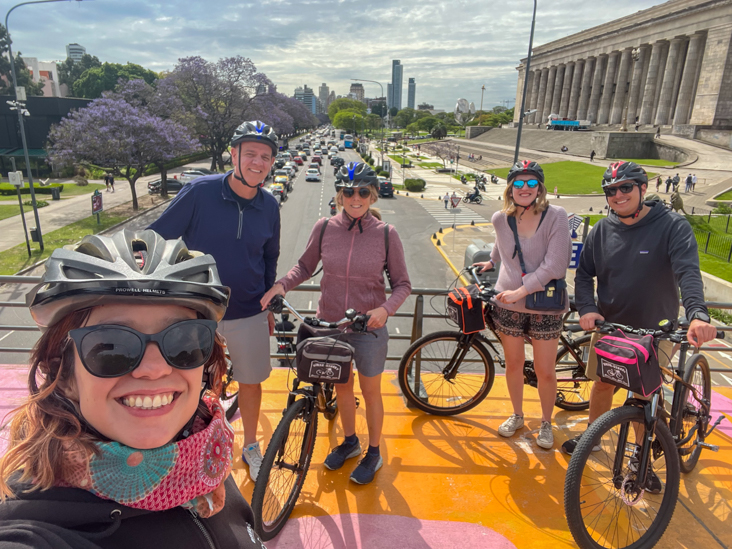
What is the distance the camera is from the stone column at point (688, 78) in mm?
55875

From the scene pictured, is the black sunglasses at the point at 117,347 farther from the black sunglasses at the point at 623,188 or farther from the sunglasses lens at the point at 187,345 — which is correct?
the black sunglasses at the point at 623,188

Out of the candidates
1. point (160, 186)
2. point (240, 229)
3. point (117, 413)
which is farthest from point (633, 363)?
point (160, 186)

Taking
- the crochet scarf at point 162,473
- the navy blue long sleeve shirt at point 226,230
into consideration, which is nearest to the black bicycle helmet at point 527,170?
the navy blue long sleeve shirt at point 226,230

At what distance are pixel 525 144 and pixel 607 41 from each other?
19.5 m

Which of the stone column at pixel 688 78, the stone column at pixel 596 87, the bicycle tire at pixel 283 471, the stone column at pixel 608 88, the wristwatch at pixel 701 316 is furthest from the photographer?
the stone column at pixel 596 87

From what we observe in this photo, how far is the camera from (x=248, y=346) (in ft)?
11.2

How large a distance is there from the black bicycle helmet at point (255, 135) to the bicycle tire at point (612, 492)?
2.90 m

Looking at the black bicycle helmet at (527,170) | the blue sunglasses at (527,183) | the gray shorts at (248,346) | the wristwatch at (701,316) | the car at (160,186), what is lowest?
the car at (160,186)

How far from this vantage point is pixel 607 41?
71562 mm

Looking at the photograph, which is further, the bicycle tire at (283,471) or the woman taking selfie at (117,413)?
the bicycle tire at (283,471)

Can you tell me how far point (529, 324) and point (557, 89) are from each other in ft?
324

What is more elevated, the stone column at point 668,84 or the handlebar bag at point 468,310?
the stone column at point 668,84

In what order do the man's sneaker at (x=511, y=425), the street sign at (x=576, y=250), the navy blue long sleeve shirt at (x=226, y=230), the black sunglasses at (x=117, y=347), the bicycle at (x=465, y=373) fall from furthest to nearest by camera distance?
the street sign at (x=576, y=250) < the bicycle at (x=465, y=373) < the man's sneaker at (x=511, y=425) < the navy blue long sleeve shirt at (x=226, y=230) < the black sunglasses at (x=117, y=347)

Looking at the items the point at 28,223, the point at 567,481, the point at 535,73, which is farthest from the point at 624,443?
the point at 535,73
